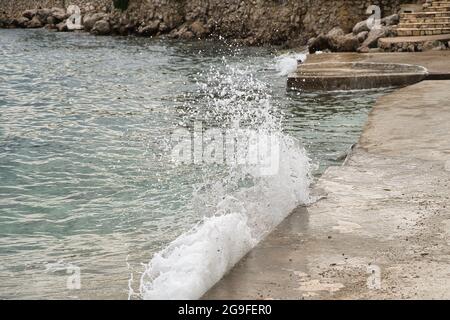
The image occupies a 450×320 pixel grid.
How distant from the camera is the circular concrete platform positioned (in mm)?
12336

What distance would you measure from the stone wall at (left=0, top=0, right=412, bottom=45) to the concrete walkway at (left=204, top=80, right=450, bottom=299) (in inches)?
634

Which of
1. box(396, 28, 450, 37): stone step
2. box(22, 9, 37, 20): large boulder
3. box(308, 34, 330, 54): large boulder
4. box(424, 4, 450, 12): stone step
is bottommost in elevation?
box(308, 34, 330, 54): large boulder

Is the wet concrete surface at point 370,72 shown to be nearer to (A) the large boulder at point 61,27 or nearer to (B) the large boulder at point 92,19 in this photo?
(B) the large boulder at point 92,19

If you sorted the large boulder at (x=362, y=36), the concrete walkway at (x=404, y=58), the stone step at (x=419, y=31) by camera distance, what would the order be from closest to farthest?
the concrete walkway at (x=404, y=58)
the stone step at (x=419, y=31)
the large boulder at (x=362, y=36)

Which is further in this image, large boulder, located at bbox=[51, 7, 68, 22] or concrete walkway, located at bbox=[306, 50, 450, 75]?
large boulder, located at bbox=[51, 7, 68, 22]

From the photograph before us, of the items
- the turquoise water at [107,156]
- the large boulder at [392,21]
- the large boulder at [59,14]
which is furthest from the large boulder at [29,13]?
the large boulder at [392,21]

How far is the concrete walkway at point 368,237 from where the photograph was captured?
12.3 ft

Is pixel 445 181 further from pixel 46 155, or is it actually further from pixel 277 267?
pixel 46 155

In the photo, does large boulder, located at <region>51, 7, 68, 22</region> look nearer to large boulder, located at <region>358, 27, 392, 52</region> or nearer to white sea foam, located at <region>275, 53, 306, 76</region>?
white sea foam, located at <region>275, 53, 306, 76</region>

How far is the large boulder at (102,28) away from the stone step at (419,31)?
52.6 feet

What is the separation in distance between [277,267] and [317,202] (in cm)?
138

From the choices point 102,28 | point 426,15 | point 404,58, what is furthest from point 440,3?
point 102,28

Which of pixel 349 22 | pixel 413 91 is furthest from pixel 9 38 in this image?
pixel 413 91

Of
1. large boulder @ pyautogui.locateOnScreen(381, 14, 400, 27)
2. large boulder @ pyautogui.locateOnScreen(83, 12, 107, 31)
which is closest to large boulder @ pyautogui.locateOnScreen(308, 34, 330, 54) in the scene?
large boulder @ pyautogui.locateOnScreen(381, 14, 400, 27)
